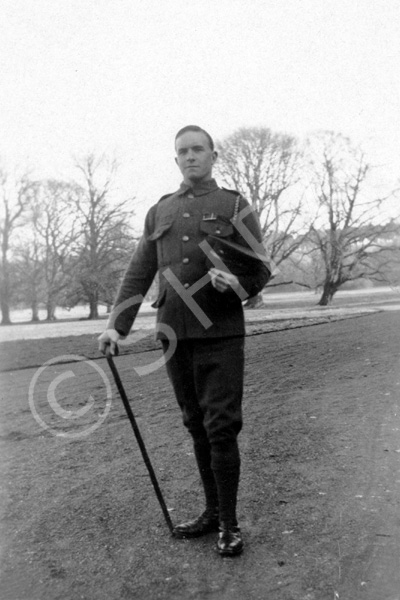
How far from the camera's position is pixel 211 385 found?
3186 millimetres

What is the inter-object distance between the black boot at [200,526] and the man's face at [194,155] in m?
1.83

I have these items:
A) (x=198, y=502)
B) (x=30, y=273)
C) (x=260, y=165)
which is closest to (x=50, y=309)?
(x=30, y=273)

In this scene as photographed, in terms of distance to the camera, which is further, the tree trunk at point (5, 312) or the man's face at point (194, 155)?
the tree trunk at point (5, 312)

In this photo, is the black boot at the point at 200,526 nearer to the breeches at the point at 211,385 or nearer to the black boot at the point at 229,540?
the black boot at the point at 229,540

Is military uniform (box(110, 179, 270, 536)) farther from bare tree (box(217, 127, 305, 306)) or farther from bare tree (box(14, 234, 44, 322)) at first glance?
bare tree (box(14, 234, 44, 322))

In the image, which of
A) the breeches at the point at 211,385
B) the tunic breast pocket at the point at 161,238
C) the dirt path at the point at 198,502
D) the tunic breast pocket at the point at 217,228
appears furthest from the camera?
the tunic breast pocket at the point at 161,238

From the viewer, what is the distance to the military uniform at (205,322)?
317 cm

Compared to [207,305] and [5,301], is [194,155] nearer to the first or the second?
[207,305]

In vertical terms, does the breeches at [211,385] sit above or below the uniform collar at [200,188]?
below

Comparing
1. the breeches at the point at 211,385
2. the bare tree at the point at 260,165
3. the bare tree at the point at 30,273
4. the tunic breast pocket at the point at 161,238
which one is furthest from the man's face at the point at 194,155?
the bare tree at the point at 30,273

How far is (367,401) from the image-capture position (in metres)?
6.38

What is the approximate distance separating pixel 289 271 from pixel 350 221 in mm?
5978

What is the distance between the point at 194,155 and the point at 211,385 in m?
1.25

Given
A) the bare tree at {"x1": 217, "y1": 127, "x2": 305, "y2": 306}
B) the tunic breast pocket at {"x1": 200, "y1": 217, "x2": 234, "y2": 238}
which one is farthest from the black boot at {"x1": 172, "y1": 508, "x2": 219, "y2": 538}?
the bare tree at {"x1": 217, "y1": 127, "x2": 305, "y2": 306}
